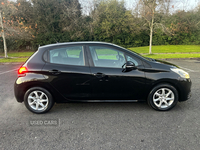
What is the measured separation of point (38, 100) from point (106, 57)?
188 centimetres

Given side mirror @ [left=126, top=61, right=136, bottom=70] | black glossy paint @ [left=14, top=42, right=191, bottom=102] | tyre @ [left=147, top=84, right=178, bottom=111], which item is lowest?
tyre @ [left=147, top=84, right=178, bottom=111]

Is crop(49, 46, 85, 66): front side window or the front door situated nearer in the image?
the front door

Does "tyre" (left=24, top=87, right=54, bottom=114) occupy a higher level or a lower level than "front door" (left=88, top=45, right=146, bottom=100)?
lower

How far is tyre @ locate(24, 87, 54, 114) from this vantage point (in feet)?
11.5

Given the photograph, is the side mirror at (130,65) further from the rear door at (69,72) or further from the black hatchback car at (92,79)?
the rear door at (69,72)

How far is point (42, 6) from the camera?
1072 inches

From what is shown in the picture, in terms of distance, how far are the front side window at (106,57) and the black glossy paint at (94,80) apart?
0.37 ft

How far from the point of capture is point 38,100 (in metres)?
3.54

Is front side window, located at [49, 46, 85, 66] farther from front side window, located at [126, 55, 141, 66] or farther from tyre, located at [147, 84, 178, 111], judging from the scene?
tyre, located at [147, 84, 178, 111]

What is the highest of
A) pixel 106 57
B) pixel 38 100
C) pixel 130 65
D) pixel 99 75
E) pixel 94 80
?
pixel 106 57

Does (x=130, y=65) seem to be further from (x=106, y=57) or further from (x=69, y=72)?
(x=69, y=72)

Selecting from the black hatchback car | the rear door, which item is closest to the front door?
the black hatchback car

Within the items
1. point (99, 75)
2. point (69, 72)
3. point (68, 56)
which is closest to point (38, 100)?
point (69, 72)

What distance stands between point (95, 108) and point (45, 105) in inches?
46.3
